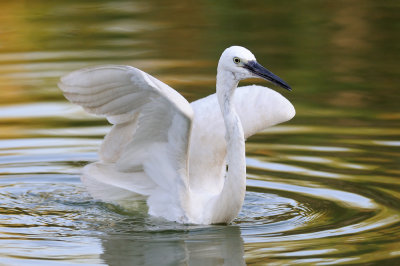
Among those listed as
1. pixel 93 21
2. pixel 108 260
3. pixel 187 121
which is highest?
pixel 93 21

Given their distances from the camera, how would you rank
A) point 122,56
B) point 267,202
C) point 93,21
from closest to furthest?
point 267,202, point 122,56, point 93,21

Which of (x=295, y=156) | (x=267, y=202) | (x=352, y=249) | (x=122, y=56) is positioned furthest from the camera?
(x=122, y=56)

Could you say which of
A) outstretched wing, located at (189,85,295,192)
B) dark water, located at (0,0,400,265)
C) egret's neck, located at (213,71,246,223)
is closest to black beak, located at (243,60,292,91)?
egret's neck, located at (213,71,246,223)

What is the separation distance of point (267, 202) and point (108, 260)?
1.77 meters

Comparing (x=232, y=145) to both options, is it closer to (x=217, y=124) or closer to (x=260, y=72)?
(x=260, y=72)

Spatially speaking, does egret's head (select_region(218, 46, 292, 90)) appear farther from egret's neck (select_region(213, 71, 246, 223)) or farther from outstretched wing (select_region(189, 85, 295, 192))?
outstretched wing (select_region(189, 85, 295, 192))

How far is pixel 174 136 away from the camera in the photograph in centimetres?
716

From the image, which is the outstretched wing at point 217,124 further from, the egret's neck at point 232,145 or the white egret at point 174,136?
the egret's neck at point 232,145

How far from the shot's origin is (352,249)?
6637mm

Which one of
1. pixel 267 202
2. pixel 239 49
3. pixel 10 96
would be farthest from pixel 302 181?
pixel 10 96

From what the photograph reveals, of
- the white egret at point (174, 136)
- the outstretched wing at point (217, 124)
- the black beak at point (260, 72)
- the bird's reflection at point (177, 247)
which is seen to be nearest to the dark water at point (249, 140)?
the bird's reflection at point (177, 247)

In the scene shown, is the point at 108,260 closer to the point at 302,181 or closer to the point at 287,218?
the point at 287,218

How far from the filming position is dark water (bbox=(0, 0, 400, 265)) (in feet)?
22.5

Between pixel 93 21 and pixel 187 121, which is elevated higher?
pixel 93 21
